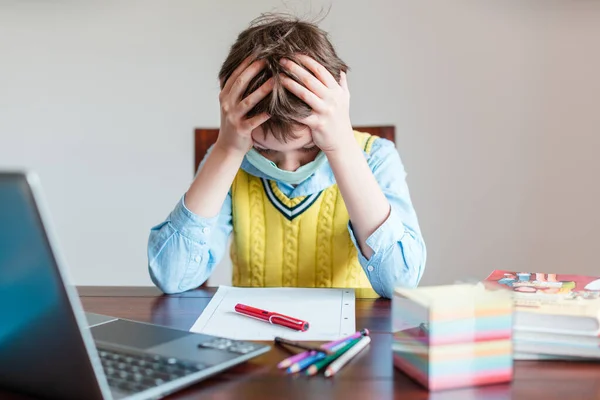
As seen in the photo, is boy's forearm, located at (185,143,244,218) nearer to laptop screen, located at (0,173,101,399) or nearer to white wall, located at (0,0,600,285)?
laptop screen, located at (0,173,101,399)

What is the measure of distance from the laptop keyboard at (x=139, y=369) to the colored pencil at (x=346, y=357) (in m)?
0.11

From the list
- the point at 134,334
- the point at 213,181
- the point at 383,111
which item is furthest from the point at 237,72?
the point at 383,111

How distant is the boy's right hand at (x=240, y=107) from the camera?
33.4 inches

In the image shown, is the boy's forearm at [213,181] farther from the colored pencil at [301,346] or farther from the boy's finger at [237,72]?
the colored pencil at [301,346]

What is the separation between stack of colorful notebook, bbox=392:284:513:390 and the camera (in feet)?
1.72

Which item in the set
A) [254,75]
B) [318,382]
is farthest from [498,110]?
[318,382]

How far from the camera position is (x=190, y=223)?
3.13 feet

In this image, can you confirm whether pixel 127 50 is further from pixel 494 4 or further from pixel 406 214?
pixel 406 214

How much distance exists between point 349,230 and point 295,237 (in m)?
0.16

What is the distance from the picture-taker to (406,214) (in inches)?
39.9

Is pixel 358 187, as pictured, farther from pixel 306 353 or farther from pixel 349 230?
pixel 306 353

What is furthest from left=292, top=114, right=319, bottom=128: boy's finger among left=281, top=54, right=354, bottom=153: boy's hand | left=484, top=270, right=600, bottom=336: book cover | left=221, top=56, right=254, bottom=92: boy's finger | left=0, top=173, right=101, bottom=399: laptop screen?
left=0, top=173, right=101, bottom=399: laptop screen

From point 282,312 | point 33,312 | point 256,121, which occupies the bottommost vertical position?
point 282,312

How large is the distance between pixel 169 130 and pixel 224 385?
1381 millimetres
